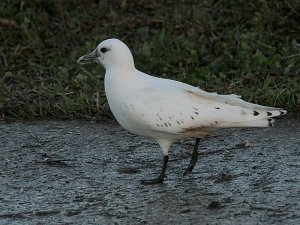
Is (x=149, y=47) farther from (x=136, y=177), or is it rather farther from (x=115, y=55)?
(x=136, y=177)

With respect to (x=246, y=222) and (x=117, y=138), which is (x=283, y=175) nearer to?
(x=246, y=222)

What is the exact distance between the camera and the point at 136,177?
6348 mm

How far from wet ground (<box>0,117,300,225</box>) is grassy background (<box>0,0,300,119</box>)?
1.53 feet

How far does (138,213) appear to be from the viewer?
540 centimetres

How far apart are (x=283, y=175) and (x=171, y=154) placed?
3.78 feet

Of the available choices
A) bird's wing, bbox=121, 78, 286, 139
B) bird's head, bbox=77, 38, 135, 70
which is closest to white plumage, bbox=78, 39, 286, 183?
bird's wing, bbox=121, 78, 286, 139

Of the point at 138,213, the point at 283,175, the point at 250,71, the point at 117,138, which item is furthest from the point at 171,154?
the point at 250,71

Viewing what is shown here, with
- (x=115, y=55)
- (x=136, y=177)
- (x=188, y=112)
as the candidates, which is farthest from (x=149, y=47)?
(x=188, y=112)

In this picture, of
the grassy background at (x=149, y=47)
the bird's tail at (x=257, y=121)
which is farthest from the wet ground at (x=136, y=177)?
the grassy background at (x=149, y=47)

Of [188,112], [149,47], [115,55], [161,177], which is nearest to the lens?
[188,112]

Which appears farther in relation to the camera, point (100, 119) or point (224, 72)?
point (224, 72)

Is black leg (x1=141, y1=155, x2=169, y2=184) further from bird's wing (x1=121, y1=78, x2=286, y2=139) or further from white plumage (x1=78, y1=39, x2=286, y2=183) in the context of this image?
bird's wing (x1=121, y1=78, x2=286, y2=139)

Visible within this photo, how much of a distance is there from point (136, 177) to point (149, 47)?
133 inches

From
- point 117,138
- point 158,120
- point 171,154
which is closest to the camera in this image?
point 158,120
